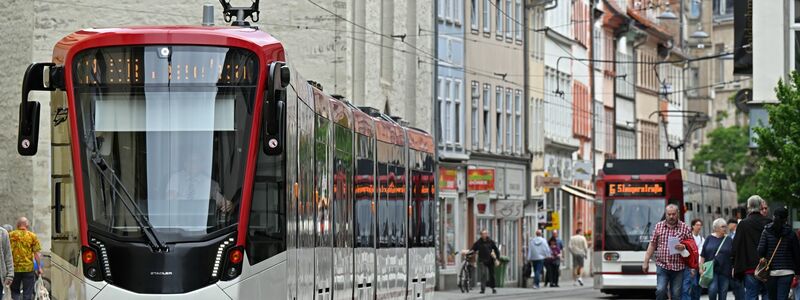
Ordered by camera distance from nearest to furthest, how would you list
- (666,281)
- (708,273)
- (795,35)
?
1. (666,281)
2. (708,273)
3. (795,35)

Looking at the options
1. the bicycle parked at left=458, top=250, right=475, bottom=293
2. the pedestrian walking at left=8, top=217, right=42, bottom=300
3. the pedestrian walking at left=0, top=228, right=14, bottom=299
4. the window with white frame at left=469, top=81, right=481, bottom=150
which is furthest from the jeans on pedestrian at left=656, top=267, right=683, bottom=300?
the window with white frame at left=469, top=81, right=481, bottom=150

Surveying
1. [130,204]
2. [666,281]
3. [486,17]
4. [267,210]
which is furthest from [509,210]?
[130,204]

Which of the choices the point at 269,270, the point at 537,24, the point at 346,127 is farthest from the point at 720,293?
the point at 537,24

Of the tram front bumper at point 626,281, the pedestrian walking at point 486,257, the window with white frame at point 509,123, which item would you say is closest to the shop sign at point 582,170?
the window with white frame at point 509,123

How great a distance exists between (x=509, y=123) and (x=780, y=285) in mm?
43053

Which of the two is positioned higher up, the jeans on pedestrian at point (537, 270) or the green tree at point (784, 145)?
the green tree at point (784, 145)

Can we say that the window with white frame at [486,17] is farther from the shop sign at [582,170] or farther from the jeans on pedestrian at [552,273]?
the jeans on pedestrian at [552,273]

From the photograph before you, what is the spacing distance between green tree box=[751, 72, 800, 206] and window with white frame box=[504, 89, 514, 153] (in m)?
27.1

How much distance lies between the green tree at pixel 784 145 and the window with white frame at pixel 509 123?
27.1 meters

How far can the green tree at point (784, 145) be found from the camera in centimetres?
3850

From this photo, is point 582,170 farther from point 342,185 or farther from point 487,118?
point 342,185

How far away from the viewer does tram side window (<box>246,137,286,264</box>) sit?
17297mm

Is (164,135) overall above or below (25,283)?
above

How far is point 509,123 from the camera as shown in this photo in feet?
221
